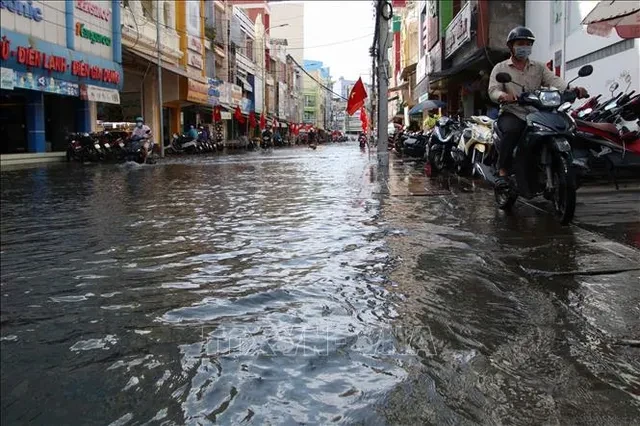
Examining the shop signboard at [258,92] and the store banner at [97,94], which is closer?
the store banner at [97,94]

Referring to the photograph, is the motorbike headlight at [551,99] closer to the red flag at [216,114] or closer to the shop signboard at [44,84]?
the shop signboard at [44,84]

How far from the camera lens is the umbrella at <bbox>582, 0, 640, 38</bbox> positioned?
727 cm

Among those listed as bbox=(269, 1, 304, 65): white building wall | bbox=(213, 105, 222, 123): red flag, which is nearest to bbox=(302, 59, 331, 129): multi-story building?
bbox=(269, 1, 304, 65): white building wall

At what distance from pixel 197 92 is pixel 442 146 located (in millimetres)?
24263

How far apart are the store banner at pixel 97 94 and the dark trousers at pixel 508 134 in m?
19.4

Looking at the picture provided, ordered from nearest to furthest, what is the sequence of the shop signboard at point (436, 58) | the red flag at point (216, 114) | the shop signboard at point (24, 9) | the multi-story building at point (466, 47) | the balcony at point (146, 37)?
the multi-story building at point (466, 47)
the shop signboard at point (24, 9)
the shop signboard at point (436, 58)
the balcony at point (146, 37)
the red flag at point (216, 114)

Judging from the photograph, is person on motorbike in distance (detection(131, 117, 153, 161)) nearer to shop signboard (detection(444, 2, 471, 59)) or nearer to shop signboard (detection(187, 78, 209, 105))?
shop signboard (detection(444, 2, 471, 59))

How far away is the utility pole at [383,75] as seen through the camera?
1440 cm

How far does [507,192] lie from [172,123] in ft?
104

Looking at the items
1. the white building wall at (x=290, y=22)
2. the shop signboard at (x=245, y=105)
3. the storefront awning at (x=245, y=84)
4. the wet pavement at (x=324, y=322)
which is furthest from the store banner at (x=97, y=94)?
the white building wall at (x=290, y=22)

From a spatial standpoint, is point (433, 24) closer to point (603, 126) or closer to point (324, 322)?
point (603, 126)

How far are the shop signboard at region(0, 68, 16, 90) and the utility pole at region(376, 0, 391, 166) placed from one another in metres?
10.4

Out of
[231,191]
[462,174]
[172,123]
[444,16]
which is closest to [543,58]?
[462,174]

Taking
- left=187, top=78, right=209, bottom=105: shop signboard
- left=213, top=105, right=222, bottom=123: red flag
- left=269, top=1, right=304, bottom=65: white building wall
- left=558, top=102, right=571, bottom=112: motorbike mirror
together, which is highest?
left=269, top=1, right=304, bottom=65: white building wall
